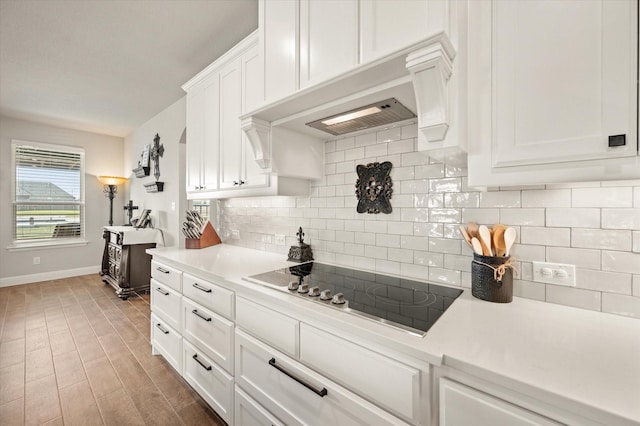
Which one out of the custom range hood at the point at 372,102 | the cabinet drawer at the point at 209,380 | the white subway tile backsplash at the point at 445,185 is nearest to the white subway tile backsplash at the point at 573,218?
the white subway tile backsplash at the point at 445,185

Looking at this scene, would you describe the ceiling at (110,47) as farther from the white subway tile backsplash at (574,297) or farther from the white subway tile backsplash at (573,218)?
the white subway tile backsplash at (574,297)

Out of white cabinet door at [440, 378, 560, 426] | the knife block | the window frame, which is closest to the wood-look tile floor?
the knife block

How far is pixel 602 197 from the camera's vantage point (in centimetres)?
104

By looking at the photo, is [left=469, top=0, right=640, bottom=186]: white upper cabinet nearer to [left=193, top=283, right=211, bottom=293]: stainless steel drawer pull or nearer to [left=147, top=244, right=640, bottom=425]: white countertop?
[left=147, top=244, right=640, bottom=425]: white countertop

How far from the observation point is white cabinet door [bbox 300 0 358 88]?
3.97 feet

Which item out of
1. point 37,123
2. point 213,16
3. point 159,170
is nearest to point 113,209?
point 37,123

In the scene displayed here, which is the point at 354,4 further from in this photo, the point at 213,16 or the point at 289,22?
the point at 213,16

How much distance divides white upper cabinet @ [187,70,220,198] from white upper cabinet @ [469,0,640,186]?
197 centimetres

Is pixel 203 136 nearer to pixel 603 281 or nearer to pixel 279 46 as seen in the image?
pixel 279 46

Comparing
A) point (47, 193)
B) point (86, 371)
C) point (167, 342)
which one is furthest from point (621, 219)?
point (47, 193)

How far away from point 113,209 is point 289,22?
19.0ft

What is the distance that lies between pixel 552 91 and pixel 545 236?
0.59m

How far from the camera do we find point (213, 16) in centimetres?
208

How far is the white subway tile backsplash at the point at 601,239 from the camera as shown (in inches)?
39.6
